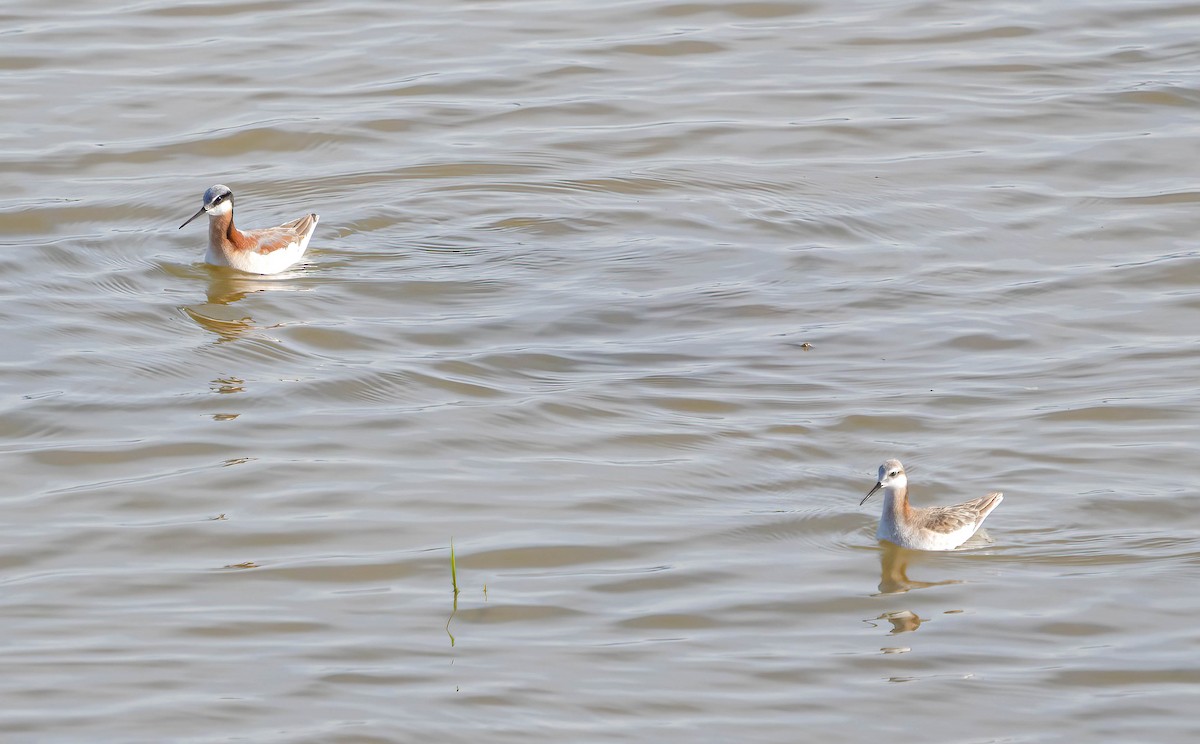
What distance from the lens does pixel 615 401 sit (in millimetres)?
11070

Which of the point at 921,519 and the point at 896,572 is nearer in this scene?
the point at 896,572

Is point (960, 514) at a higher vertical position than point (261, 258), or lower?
lower

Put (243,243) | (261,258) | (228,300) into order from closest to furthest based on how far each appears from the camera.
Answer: (228,300), (261,258), (243,243)

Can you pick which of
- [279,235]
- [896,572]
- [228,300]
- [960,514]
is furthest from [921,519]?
[279,235]

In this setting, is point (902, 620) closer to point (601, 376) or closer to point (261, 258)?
point (601, 376)

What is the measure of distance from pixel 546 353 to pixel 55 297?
3.94 meters

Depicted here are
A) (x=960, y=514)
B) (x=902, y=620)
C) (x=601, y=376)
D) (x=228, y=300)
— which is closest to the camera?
(x=902, y=620)

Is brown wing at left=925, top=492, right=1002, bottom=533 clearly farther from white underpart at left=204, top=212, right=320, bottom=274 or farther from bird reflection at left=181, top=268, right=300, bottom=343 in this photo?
white underpart at left=204, top=212, right=320, bottom=274

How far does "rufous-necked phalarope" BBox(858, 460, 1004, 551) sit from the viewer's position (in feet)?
30.2

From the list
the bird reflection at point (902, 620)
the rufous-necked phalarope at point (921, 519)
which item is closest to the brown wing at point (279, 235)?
the rufous-necked phalarope at point (921, 519)

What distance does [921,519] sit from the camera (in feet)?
30.5

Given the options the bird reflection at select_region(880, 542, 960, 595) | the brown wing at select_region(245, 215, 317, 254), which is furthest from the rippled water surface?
the brown wing at select_region(245, 215, 317, 254)

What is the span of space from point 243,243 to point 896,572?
686 centimetres

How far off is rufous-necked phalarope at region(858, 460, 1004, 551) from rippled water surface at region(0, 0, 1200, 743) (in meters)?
0.11
